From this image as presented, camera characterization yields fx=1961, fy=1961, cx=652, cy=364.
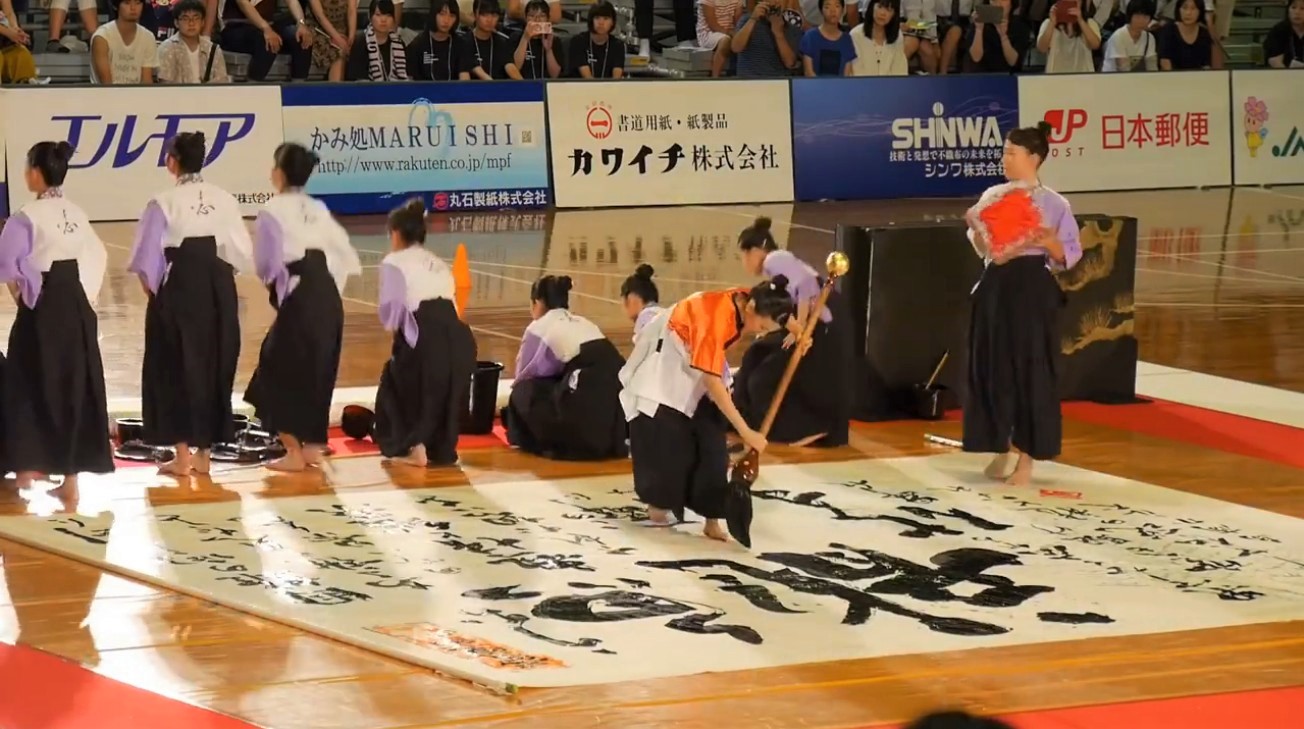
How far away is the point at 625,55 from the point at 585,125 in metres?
1.32

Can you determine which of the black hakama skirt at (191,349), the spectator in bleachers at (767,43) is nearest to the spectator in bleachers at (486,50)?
the spectator in bleachers at (767,43)

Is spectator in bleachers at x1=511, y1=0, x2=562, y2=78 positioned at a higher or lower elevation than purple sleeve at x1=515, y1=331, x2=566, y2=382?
higher

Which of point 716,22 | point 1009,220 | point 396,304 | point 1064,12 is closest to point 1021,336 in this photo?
point 1009,220

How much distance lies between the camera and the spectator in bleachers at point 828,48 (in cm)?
2094

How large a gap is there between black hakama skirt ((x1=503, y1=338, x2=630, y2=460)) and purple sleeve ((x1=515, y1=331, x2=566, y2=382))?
0.04m

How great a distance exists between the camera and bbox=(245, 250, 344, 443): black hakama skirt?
930 cm

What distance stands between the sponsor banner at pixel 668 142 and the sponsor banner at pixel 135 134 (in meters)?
3.02

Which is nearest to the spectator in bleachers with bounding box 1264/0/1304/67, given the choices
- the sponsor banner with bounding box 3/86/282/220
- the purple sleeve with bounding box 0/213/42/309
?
the sponsor banner with bounding box 3/86/282/220

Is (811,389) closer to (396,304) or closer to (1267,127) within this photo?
(396,304)

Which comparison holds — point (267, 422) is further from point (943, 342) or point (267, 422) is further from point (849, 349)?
point (943, 342)

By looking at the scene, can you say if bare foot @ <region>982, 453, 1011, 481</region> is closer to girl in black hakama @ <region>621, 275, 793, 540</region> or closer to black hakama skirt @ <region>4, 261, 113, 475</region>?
girl in black hakama @ <region>621, 275, 793, 540</region>

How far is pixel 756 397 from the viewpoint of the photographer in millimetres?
10148

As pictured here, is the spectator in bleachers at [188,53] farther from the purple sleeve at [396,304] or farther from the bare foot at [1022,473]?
the bare foot at [1022,473]

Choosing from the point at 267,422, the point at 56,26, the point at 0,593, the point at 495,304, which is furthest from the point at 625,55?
the point at 0,593
